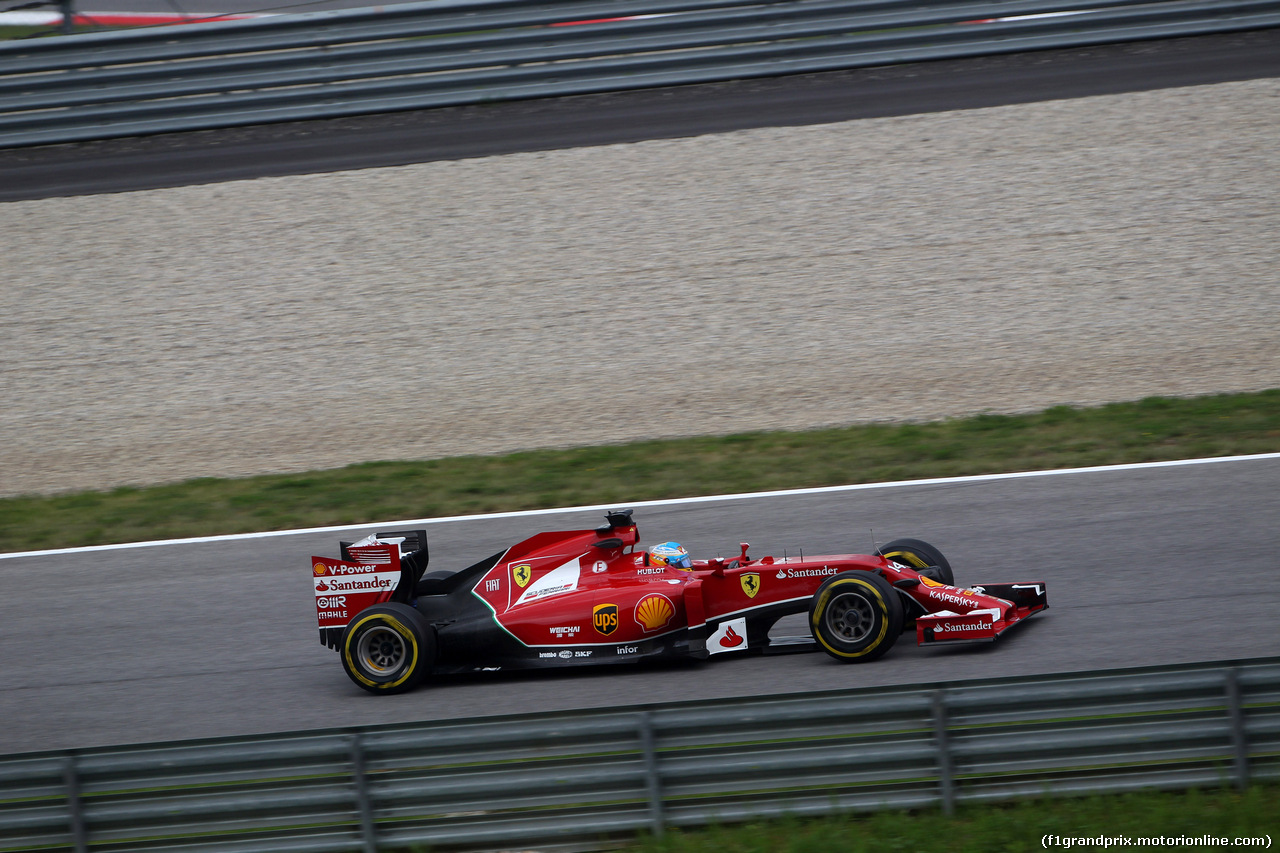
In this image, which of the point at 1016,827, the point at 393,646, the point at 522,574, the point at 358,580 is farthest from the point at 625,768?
the point at 358,580

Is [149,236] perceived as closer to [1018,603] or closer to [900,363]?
[900,363]

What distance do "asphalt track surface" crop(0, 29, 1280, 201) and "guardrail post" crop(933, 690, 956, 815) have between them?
1296 cm

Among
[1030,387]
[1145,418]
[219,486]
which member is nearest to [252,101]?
[219,486]

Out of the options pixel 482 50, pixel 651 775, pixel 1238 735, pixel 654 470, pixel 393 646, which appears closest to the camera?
→ pixel 1238 735

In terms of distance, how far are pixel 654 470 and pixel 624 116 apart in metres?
8.27

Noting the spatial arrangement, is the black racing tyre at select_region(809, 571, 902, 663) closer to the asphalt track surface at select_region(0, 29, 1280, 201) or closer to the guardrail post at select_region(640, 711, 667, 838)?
the guardrail post at select_region(640, 711, 667, 838)

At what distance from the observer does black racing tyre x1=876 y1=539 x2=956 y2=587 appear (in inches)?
315

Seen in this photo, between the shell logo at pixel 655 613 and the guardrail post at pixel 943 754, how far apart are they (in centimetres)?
218

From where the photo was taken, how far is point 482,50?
18.1 metres

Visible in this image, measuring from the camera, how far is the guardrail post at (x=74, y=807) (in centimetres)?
587

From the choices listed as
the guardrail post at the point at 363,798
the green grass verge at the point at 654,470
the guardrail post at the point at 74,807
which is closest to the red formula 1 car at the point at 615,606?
the guardrail post at the point at 363,798

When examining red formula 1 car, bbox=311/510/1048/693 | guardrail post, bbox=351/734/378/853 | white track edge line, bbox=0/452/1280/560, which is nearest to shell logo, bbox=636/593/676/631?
red formula 1 car, bbox=311/510/1048/693

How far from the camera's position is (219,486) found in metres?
12.3

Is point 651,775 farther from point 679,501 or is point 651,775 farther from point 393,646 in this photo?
point 679,501
